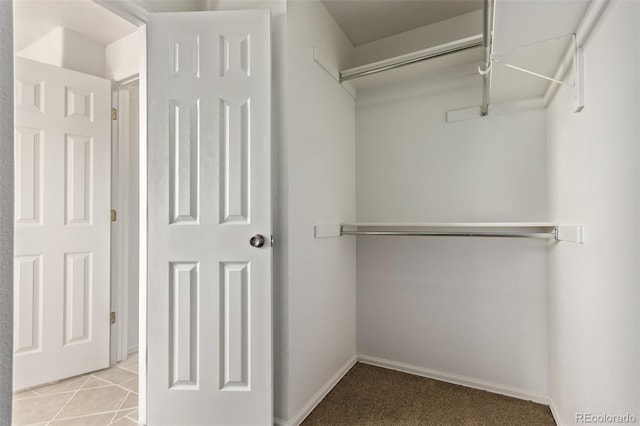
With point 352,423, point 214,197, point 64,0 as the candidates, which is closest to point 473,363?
point 352,423

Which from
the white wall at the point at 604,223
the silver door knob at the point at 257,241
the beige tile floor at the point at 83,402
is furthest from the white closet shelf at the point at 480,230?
the beige tile floor at the point at 83,402

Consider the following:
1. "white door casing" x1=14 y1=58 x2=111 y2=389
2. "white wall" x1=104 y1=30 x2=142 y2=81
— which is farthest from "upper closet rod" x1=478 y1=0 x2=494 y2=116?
"white door casing" x1=14 y1=58 x2=111 y2=389

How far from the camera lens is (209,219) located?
1632mm

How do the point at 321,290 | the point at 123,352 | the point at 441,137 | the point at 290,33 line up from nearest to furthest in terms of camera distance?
the point at 290,33 < the point at 321,290 < the point at 441,137 < the point at 123,352

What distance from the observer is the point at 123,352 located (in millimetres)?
2611

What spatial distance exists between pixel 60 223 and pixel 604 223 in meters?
3.05

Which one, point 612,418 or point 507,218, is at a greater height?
point 507,218

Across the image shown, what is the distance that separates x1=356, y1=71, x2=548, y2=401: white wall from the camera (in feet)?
6.49

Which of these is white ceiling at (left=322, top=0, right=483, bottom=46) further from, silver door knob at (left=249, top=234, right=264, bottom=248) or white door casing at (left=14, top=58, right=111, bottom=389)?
white door casing at (left=14, top=58, right=111, bottom=389)

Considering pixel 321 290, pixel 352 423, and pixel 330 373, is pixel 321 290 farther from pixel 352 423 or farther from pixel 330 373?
pixel 352 423

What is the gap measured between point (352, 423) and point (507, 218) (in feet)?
4.92

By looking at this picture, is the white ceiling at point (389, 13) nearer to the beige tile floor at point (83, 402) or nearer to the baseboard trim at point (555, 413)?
the baseboard trim at point (555, 413)

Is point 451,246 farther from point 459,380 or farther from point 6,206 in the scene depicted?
point 6,206

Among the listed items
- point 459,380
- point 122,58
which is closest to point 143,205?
point 122,58
